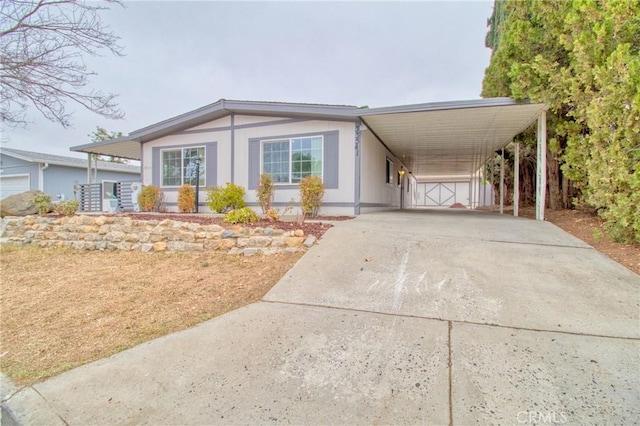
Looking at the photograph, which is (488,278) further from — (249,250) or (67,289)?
(67,289)

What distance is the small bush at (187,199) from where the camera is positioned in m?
9.73

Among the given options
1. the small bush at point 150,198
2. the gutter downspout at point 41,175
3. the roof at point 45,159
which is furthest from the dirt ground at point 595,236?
the gutter downspout at point 41,175

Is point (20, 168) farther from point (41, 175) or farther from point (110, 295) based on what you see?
point (110, 295)

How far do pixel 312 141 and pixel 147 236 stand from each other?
4.80m

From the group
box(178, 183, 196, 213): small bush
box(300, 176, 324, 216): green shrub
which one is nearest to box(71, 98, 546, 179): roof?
box(300, 176, 324, 216): green shrub

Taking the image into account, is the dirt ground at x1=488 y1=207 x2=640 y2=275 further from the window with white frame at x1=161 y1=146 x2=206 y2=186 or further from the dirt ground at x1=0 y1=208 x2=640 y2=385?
the window with white frame at x1=161 y1=146 x2=206 y2=186

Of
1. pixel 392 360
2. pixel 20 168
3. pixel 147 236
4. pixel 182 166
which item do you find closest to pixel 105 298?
pixel 147 236

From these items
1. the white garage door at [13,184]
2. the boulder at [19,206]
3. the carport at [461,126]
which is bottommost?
the boulder at [19,206]

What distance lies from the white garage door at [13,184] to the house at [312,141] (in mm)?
6629

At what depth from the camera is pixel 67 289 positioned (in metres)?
4.19

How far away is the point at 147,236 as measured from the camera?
5977mm

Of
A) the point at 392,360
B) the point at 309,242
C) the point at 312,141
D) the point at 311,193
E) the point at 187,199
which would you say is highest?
the point at 312,141

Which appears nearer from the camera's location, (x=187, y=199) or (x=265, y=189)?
(x=265, y=189)

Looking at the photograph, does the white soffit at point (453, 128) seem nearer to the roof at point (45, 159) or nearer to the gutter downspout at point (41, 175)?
the roof at point (45, 159)
